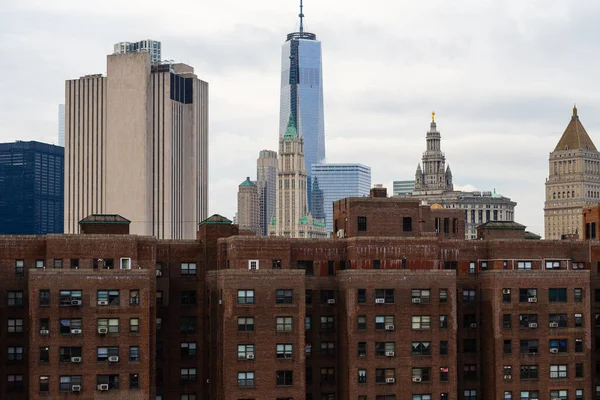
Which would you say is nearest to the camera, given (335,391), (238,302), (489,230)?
(238,302)

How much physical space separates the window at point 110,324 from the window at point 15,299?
913 cm

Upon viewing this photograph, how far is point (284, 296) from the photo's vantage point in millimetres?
103062

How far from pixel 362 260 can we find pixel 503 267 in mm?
14825

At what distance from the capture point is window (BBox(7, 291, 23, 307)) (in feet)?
340

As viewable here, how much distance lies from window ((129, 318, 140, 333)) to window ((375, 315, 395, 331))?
2115 centimetres

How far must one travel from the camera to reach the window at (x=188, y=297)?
11125 centimetres

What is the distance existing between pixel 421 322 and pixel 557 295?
44.8 ft

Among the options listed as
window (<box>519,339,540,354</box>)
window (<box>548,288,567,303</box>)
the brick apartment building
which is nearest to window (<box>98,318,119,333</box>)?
the brick apartment building

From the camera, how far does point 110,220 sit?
369ft

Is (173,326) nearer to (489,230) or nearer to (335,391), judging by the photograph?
Result: (335,391)

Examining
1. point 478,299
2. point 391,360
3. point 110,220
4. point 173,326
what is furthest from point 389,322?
point 110,220

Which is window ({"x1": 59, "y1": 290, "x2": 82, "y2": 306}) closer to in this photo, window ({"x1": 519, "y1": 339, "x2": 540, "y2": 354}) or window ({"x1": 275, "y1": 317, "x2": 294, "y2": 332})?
window ({"x1": 275, "y1": 317, "x2": 294, "y2": 332})

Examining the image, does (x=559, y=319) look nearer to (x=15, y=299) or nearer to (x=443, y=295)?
(x=443, y=295)

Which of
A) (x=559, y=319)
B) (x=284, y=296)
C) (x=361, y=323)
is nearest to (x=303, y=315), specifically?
(x=284, y=296)
